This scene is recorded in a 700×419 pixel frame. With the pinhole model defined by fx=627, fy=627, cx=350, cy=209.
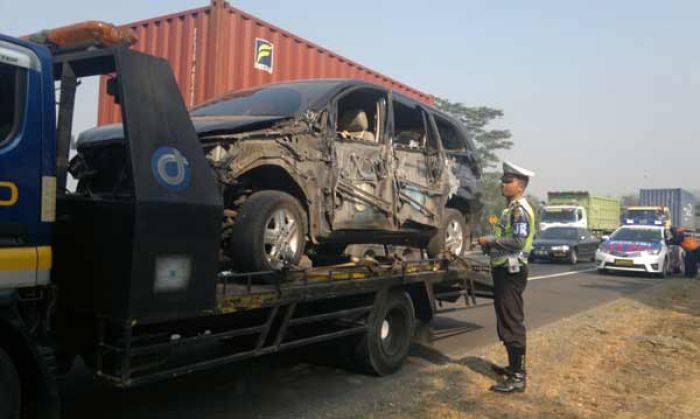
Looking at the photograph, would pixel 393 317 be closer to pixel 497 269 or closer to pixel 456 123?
pixel 497 269

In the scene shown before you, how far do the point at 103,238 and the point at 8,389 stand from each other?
0.84 meters

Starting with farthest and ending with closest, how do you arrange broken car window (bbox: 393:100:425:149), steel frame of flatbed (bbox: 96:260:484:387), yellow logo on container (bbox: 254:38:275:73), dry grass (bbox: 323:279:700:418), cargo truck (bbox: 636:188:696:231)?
cargo truck (bbox: 636:188:696:231), yellow logo on container (bbox: 254:38:275:73), broken car window (bbox: 393:100:425:149), dry grass (bbox: 323:279:700:418), steel frame of flatbed (bbox: 96:260:484:387)

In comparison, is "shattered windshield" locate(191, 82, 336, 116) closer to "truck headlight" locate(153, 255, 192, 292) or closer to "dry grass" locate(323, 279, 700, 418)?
"truck headlight" locate(153, 255, 192, 292)

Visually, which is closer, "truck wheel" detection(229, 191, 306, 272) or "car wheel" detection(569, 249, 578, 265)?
"truck wheel" detection(229, 191, 306, 272)

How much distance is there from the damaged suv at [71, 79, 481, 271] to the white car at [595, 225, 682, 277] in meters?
11.7

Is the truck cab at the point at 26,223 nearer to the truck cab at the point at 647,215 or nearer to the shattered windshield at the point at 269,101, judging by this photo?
the shattered windshield at the point at 269,101

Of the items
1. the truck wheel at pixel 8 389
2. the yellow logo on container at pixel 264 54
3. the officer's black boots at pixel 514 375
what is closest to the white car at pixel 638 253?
the yellow logo on container at pixel 264 54

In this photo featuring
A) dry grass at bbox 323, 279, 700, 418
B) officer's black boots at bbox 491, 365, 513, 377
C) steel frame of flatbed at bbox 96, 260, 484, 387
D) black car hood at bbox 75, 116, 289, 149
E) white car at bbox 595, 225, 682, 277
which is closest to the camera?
steel frame of flatbed at bbox 96, 260, 484, 387

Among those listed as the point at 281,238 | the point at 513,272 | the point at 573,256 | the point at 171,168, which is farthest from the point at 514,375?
the point at 573,256

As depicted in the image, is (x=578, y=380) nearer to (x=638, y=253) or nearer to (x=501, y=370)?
(x=501, y=370)

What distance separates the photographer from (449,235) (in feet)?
23.2

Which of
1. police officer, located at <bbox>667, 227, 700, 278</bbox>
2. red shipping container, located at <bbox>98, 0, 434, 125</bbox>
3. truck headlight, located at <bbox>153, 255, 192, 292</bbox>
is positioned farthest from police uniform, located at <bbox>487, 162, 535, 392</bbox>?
police officer, located at <bbox>667, 227, 700, 278</bbox>

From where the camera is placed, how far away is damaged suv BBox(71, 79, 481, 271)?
4.32 meters

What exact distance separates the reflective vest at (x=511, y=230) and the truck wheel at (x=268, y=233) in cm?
178
